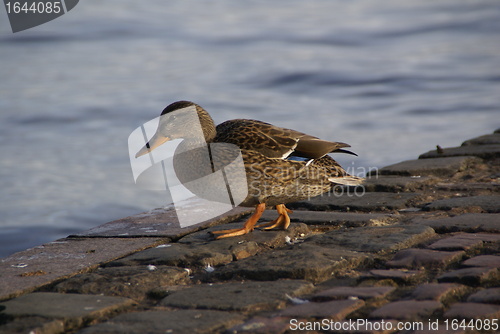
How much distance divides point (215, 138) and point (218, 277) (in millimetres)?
1277

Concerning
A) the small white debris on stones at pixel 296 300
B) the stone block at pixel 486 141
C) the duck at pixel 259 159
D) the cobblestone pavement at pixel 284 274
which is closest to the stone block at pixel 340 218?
the cobblestone pavement at pixel 284 274

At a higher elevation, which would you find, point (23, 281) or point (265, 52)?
point (265, 52)

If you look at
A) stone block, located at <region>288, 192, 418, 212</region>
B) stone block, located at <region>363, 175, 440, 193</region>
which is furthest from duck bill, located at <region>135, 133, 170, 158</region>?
stone block, located at <region>363, 175, 440, 193</region>

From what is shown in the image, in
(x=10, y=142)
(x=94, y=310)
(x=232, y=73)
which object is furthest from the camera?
A: (x=232, y=73)

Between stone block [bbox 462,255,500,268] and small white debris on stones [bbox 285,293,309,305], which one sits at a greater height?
small white debris on stones [bbox 285,293,309,305]

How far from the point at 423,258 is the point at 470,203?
3.96 ft

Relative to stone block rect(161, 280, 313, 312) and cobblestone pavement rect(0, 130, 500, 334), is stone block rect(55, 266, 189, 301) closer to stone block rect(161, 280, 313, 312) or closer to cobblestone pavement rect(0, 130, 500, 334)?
cobblestone pavement rect(0, 130, 500, 334)

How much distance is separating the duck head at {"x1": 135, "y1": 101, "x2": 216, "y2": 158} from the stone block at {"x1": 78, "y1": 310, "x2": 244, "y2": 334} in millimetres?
1709

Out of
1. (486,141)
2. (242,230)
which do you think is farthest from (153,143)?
(486,141)

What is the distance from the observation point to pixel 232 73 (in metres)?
11.5

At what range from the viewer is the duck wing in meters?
3.84

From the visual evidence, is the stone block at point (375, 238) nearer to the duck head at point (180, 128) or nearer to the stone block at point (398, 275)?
the stone block at point (398, 275)

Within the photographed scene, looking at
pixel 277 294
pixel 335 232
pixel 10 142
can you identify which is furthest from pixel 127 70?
pixel 277 294

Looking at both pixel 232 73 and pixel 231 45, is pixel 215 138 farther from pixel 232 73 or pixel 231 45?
pixel 231 45
